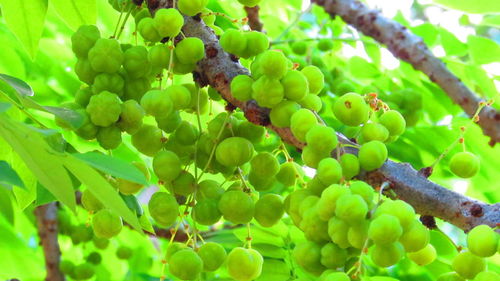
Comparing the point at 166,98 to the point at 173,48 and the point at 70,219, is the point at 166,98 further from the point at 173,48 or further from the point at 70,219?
the point at 70,219

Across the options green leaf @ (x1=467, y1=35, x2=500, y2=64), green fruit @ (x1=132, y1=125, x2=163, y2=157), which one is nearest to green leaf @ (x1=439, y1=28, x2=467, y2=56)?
green leaf @ (x1=467, y1=35, x2=500, y2=64)

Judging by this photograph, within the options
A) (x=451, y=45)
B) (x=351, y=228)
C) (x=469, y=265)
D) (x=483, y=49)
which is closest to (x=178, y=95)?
(x=351, y=228)

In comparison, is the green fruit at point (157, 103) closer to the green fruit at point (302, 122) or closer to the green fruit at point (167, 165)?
the green fruit at point (167, 165)

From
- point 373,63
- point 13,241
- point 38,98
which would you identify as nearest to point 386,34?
point 373,63

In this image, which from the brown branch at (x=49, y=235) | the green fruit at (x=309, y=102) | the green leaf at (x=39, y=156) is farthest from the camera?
the brown branch at (x=49, y=235)

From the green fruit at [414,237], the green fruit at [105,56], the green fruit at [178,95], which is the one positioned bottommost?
the green fruit at [178,95]

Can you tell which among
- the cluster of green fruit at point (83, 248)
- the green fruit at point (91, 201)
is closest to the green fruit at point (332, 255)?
the green fruit at point (91, 201)
